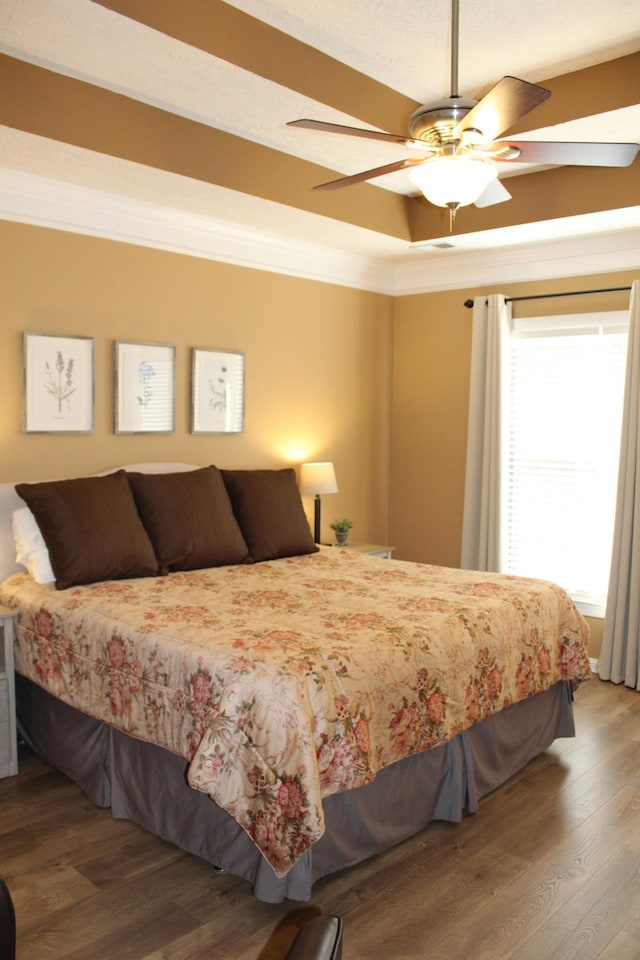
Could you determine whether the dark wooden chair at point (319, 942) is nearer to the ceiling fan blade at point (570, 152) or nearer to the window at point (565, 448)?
the ceiling fan blade at point (570, 152)

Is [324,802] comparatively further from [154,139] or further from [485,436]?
[485,436]

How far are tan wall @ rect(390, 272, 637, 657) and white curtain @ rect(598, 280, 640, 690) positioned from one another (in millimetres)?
1076

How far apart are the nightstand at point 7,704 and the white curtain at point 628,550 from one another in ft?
10.7

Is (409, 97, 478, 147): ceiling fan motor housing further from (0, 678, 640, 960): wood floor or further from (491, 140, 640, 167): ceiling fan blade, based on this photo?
(0, 678, 640, 960): wood floor

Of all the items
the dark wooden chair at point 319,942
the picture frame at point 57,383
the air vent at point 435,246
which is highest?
the air vent at point 435,246

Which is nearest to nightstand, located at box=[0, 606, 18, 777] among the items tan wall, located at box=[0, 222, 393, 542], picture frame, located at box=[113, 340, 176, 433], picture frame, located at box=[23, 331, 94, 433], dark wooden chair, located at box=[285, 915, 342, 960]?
tan wall, located at box=[0, 222, 393, 542]

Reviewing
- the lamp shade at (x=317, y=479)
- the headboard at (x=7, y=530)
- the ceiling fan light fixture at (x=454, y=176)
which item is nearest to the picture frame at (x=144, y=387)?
the headboard at (x=7, y=530)

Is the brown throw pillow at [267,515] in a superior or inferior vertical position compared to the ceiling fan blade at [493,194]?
inferior

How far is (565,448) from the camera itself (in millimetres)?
5043

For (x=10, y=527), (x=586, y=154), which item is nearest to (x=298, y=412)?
(x=10, y=527)

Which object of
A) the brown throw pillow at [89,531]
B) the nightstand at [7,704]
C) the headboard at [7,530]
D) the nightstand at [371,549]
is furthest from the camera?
the nightstand at [371,549]

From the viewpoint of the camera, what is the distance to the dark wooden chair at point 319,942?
1.01 meters

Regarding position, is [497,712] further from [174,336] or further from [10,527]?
[174,336]

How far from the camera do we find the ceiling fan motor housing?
2.46 m
